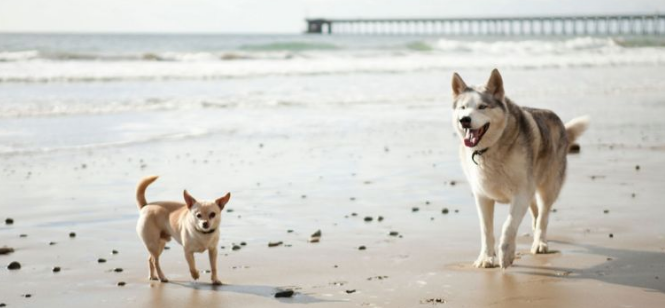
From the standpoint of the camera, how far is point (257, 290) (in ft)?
18.8

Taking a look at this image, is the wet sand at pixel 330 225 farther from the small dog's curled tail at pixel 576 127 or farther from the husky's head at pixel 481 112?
the husky's head at pixel 481 112

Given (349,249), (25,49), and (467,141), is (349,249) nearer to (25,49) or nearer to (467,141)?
(467,141)

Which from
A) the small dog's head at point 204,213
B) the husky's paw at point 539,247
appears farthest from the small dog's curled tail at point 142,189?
the husky's paw at point 539,247

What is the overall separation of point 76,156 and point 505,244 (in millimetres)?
7447

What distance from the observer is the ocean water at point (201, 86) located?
1515 cm

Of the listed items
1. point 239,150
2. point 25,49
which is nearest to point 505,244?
point 239,150

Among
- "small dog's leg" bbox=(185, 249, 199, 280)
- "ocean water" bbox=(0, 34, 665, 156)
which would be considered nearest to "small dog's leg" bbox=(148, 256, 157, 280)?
"small dog's leg" bbox=(185, 249, 199, 280)

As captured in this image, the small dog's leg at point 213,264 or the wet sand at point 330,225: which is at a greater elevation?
the small dog's leg at point 213,264

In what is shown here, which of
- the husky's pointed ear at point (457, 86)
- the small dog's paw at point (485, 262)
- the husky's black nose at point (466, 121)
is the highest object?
→ the husky's pointed ear at point (457, 86)

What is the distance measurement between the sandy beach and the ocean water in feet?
0.57

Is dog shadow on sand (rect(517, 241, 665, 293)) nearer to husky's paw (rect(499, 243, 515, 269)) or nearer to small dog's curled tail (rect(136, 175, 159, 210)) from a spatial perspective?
husky's paw (rect(499, 243, 515, 269))

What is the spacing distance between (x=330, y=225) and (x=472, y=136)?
2123 millimetres

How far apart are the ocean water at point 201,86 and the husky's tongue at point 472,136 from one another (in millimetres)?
7861

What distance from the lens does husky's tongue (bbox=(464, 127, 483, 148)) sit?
238 inches
